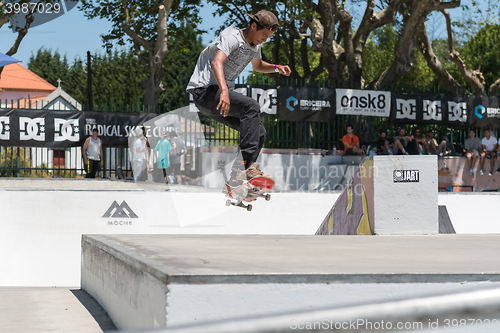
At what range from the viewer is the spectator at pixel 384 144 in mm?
14430

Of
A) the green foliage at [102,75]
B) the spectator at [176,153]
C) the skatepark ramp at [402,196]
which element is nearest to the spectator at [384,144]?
the spectator at [176,153]

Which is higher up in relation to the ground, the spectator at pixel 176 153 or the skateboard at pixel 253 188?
the spectator at pixel 176 153

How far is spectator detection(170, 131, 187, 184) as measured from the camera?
13.0 metres

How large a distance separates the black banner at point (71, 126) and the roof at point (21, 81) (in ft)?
165

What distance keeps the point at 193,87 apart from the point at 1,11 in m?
15.7

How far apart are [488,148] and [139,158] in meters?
10.3

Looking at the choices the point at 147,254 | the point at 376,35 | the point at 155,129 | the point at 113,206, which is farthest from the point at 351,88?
the point at 376,35

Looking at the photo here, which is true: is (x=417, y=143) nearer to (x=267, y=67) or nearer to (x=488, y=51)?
(x=267, y=67)

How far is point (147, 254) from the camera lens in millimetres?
3316

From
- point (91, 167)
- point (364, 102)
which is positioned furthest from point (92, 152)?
point (364, 102)

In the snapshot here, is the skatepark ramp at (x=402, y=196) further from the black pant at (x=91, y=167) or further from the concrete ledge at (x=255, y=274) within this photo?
the black pant at (x=91, y=167)

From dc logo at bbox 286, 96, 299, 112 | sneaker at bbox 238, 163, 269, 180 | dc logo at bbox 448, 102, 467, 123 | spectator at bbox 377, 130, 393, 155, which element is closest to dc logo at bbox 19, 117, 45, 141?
dc logo at bbox 286, 96, 299, 112

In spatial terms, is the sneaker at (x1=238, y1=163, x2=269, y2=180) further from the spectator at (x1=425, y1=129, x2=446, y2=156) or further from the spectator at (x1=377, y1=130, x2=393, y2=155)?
the spectator at (x1=425, y1=129, x2=446, y2=156)

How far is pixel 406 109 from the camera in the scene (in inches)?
604
